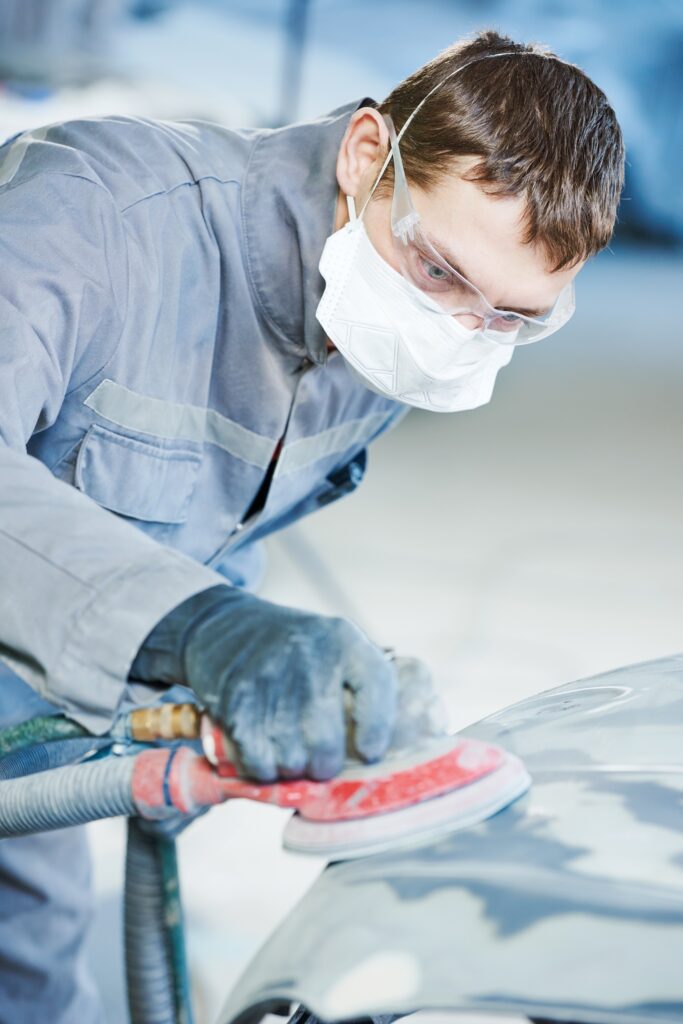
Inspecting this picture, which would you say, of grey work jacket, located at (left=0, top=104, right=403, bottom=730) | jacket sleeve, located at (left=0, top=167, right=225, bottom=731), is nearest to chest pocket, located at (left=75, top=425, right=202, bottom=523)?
grey work jacket, located at (left=0, top=104, right=403, bottom=730)

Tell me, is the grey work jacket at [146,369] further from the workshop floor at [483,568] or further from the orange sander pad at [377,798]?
the workshop floor at [483,568]

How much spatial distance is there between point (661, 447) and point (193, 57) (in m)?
3.39

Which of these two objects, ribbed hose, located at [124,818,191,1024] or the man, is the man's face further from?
ribbed hose, located at [124,818,191,1024]

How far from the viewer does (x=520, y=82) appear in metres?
1.18

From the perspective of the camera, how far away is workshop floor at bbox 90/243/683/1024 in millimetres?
2004

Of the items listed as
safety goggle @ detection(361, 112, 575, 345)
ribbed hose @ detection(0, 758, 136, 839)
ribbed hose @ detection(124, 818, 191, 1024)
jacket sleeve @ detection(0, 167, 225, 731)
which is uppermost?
safety goggle @ detection(361, 112, 575, 345)

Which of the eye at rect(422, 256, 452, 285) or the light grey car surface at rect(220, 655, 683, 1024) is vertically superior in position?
the eye at rect(422, 256, 452, 285)

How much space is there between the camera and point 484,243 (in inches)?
44.9

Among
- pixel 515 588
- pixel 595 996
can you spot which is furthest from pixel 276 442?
pixel 515 588

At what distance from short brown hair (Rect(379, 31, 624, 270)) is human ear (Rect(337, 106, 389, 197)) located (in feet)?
0.10

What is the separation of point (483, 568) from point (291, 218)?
7.24 feet

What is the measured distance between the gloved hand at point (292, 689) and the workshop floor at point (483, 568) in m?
1.15

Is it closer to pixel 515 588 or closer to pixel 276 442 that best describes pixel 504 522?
pixel 515 588

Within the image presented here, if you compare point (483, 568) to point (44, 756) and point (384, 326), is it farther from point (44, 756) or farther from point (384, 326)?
point (44, 756)
